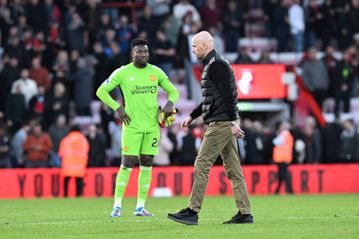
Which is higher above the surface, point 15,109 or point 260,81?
point 260,81

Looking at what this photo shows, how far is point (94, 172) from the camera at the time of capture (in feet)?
90.4

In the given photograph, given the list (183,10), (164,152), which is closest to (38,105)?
(164,152)

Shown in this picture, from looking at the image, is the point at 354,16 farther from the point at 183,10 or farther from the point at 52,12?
the point at 52,12

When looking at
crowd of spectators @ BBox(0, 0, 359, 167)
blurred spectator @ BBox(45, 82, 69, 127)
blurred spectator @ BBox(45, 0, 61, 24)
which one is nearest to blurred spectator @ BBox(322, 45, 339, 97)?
crowd of spectators @ BBox(0, 0, 359, 167)

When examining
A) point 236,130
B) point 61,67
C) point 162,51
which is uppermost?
point 162,51

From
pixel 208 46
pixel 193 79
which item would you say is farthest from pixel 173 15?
pixel 208 46

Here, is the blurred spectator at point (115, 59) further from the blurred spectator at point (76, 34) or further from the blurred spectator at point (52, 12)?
the blurred spectator at point (52, 12)

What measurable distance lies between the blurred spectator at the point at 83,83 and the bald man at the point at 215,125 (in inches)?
626

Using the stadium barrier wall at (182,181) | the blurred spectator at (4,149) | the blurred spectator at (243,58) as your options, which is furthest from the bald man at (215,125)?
the blurred spectator at (243,58)

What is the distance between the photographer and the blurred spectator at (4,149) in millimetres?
27391

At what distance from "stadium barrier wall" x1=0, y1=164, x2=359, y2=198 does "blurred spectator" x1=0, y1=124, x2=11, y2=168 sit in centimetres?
54

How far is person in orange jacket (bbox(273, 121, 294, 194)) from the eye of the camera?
27438 millimetres

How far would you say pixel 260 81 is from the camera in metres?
31.1

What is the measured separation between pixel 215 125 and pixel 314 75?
59.9 ft
